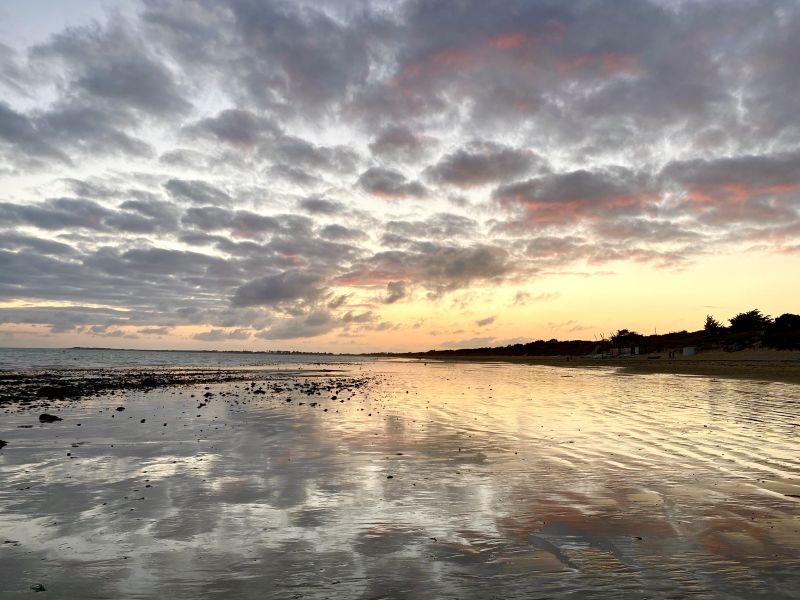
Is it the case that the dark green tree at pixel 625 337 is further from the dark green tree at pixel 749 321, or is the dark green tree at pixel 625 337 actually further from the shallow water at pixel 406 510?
the shallow water at pixel 406 510

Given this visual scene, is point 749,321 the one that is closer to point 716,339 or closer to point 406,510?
point 716,339

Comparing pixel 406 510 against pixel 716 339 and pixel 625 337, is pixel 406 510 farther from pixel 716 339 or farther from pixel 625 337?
pixel 625 337

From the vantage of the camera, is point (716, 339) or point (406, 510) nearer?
point (406, 510)

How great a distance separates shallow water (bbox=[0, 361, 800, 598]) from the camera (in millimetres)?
6835

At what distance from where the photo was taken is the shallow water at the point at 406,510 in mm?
6835

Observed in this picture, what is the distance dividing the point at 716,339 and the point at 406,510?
105433 mm

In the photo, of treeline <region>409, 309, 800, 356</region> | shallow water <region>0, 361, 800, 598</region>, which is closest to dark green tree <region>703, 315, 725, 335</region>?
treeline <region>409, 309, 800, 356</region>

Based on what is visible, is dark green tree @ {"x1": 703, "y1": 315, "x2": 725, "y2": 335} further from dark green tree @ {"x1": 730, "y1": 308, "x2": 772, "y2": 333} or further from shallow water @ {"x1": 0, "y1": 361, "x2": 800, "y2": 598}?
shallow water @ {"x1": 0, "y1": 361, "x2": 800, "y2": 598}

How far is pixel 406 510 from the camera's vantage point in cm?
996

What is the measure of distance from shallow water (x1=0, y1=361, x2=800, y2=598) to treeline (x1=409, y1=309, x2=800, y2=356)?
71318 millimetres

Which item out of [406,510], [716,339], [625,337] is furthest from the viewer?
[625,337]

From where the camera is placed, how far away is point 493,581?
22.1 feet

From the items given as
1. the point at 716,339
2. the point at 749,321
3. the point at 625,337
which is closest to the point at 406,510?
the point at 716,339

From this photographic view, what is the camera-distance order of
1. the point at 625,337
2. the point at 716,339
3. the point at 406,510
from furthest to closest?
1. the point at 625,337
2. the point at 716,339
3. the point at 406,510
